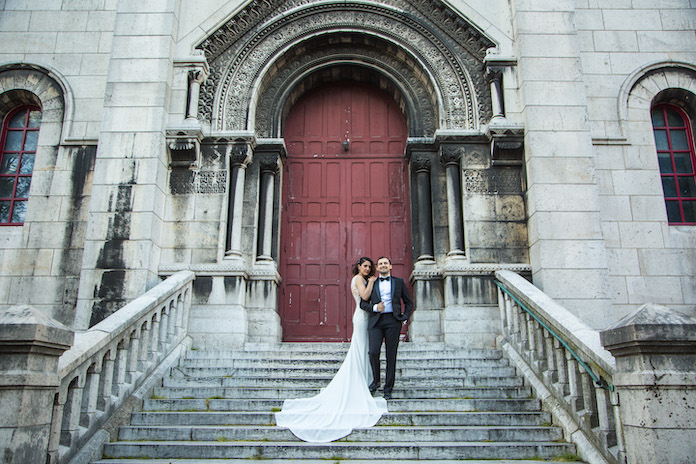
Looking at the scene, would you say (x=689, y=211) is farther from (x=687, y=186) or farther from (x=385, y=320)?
(x=385, y=320)

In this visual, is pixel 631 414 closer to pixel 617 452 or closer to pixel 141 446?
pixel 617 452

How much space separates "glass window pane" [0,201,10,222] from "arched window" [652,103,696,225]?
1054 cm

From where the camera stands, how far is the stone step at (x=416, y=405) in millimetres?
6183

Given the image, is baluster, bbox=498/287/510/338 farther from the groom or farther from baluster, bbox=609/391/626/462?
→ baluster, bbox=609/391/626/462

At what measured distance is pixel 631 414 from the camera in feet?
15.0

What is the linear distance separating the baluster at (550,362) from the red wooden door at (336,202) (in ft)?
11.3

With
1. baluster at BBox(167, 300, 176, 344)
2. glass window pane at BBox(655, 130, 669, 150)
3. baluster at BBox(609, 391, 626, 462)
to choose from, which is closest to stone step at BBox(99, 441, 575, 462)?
baluster at BBox(609, 391, 626, 462)

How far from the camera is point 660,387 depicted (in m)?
4.46

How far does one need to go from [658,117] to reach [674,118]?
267 millimetres

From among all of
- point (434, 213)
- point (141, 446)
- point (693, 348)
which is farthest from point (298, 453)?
point (434, 213)

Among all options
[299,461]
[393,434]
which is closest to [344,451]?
[299,461]

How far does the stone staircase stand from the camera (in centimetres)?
530

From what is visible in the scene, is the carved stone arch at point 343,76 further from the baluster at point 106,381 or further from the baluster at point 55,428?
the baluster at point 55,428

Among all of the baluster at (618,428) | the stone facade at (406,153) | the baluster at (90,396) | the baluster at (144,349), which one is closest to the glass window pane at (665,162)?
the stone facade at (406,153)
